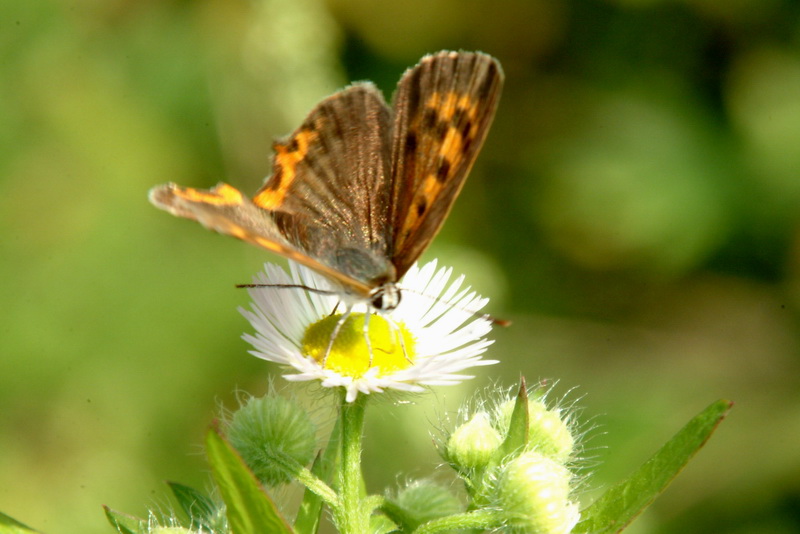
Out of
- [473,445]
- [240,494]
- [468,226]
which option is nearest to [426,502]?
[473,445]

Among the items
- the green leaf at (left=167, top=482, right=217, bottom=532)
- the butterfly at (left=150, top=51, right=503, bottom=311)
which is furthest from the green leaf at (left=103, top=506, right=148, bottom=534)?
the butterfly at (left=150, top=51, right=503, bottom=311)

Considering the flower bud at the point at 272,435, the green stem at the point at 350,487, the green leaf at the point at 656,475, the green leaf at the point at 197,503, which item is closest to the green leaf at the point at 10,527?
the green leaf at the point at 197,503

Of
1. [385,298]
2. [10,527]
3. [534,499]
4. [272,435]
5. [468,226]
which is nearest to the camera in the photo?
[10,527]

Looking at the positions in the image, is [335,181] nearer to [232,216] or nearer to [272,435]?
[232,216]

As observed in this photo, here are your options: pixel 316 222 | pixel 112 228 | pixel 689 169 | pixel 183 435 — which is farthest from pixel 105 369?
pixel 689 169

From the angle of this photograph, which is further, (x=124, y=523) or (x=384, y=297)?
(x=384, y=297)

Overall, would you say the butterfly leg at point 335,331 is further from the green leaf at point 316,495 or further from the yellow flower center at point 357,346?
the green leaf at point 316,495

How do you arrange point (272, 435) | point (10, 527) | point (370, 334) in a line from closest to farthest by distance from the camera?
1. point (10, 527)
2. point (272, 435)
3. point (370, 334)
